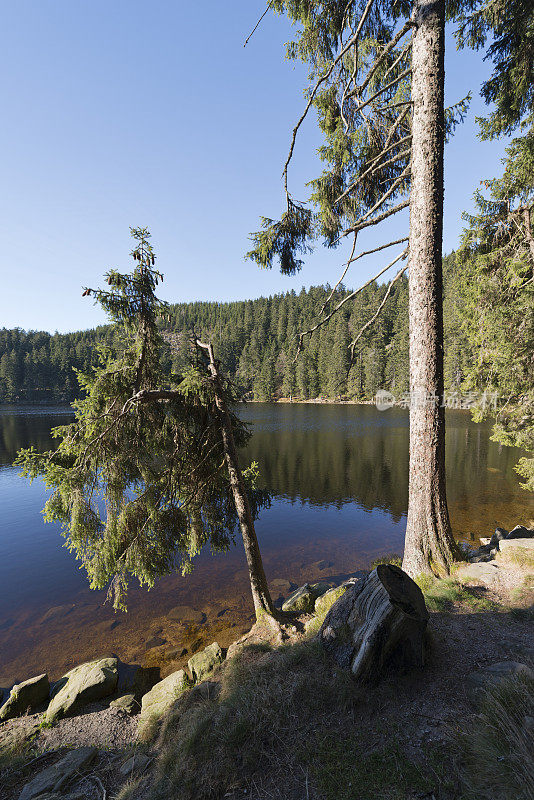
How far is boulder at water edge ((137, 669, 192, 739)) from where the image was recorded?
5.31 m

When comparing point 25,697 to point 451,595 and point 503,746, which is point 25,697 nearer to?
point 451,595

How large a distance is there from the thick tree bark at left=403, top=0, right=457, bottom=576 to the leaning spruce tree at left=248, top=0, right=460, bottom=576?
0.01 metres

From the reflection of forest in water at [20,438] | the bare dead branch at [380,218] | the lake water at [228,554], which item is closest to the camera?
the bare dead branch at [380,218]

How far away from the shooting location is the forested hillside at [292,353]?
64.0 meters

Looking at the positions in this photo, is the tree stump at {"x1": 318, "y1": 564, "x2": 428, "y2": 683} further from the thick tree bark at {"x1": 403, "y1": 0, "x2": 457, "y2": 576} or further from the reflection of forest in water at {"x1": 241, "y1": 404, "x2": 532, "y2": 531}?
the reflection of forest in water at {"x1": 241, "y1": 404, "x2": 532, "y2": 531}

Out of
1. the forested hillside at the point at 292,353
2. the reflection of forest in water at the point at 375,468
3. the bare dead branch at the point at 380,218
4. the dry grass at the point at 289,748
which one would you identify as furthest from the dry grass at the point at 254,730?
the forested hillside at the point at 292,353

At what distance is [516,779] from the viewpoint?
76.5 inches

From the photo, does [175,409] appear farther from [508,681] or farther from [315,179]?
[508,681]

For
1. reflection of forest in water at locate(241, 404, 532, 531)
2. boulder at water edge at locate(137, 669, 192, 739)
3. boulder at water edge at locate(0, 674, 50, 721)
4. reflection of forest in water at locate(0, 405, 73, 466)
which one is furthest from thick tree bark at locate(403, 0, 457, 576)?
reflection of forest in water at locate(0, 405, 73, 466)

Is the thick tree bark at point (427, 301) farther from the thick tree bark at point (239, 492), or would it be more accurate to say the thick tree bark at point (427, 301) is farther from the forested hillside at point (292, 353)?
the forested hillside at point (292, 353)

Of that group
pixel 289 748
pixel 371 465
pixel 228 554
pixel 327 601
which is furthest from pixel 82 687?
pixel 371 465

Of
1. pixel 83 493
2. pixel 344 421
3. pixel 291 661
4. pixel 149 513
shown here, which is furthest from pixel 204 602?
pixel 344 421

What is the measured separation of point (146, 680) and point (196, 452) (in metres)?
5.07

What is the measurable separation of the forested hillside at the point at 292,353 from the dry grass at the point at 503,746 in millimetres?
43154
